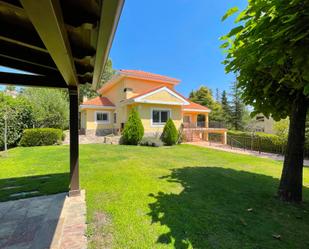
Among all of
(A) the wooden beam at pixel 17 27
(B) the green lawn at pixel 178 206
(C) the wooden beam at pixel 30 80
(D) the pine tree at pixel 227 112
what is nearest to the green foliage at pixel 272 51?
(B) the green lawn at pixel 178 206

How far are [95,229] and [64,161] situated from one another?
6.09 m

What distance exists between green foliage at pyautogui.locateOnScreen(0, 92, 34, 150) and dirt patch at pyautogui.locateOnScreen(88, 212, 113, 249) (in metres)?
12.3

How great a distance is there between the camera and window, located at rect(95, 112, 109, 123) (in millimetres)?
19469

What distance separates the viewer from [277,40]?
281 centimetres

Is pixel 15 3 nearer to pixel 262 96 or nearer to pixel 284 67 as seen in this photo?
pixel 284 67

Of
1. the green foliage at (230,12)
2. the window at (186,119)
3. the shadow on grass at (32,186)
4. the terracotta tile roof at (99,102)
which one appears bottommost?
the shadow on grass at (32,186)

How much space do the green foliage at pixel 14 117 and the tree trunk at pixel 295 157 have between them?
600 inches

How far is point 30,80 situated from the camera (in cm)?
395

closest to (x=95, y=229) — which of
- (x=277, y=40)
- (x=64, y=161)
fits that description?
(x=277, y=40)

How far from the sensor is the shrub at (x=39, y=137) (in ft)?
43.2

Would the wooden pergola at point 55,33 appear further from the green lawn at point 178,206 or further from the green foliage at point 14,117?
the green foliage at point 14,117

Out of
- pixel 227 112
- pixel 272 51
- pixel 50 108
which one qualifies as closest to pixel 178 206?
pixel 272 51

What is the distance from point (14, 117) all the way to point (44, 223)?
13254mm

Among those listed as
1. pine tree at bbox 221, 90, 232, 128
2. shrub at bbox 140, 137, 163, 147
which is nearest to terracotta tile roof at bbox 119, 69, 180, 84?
shrub at bbox 140, 137, 163, 147
